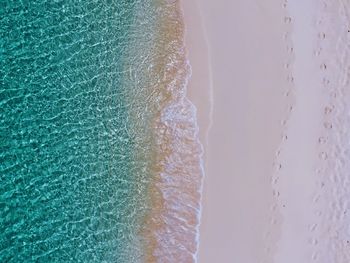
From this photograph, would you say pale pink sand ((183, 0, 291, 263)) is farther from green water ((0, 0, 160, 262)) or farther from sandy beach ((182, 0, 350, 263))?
green water ((0, 0, 160, 262))

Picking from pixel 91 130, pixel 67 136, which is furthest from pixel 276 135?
pixel 67 136

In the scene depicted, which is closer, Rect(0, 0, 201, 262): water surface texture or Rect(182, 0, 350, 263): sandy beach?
Rect(182, 0, 350, 263): sandy beach

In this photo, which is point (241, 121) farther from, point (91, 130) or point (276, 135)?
point (91, 130)

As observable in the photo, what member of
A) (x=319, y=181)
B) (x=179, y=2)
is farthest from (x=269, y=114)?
(x=179, y=2)

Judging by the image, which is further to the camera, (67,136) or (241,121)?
(67,136)

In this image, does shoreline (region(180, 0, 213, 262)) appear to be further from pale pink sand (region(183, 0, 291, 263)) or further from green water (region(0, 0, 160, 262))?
green water (region(0, 0, 160, 262))

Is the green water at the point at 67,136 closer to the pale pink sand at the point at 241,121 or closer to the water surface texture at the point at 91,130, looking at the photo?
the water surface texture at the point at 91,130

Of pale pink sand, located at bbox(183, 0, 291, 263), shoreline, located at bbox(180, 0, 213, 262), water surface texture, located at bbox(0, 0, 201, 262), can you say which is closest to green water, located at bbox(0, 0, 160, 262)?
water surface texture, located at bbox(0, 0, 201, 262)

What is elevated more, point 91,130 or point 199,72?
point 199,72

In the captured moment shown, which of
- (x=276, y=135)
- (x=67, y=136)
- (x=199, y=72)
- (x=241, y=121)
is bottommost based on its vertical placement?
(x=67, y=136)
